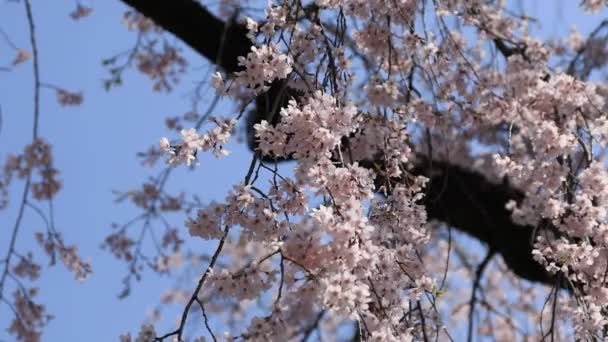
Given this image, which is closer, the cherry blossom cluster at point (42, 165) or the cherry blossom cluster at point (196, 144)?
the cherry blossom cluster at point (196, 144)

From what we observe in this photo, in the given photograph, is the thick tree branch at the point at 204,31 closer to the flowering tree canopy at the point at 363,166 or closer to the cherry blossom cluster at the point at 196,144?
the flowering tree canopy at the point at 363,166

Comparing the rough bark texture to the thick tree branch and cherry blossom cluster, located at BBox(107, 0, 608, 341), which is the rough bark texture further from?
cherry blossom cluster, located at BBox(107, 0, 608, 341)

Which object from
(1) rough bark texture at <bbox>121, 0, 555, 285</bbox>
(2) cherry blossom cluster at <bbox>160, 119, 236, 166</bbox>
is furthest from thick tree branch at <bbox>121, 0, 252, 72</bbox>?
(2) cherry blossom cluster at <bbox>160, 119, 236, 166</bbox>

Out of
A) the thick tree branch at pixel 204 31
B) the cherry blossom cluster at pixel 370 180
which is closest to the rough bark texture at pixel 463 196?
the thick tree branch at pixel 204 31

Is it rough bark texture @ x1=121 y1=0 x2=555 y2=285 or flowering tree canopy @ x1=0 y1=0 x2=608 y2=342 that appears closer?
flowering tree canopy @ x1=0 y1=0 x2=608 y2=342

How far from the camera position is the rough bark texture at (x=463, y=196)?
376 cm

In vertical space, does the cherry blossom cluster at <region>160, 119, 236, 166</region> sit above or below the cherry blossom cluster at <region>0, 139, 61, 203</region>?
below

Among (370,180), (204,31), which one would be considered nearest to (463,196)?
(204,31)

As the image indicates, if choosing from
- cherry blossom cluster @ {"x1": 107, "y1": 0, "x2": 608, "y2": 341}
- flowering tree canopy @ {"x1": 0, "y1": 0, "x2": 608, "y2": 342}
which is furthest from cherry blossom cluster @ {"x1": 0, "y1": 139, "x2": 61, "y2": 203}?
cherry blossom cluster @ {"x1": 107, "y1": 0, "x2": 608, "y2": 341}

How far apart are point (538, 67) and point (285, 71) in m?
1.90

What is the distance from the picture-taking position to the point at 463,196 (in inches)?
167

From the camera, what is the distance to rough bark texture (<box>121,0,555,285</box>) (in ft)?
12.3

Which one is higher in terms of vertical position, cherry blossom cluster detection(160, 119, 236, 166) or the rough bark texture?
the rough bark texture

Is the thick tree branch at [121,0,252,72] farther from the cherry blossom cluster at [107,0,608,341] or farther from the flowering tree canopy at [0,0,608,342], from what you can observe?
the cherry blossom cluster at [107,0,608,341]
